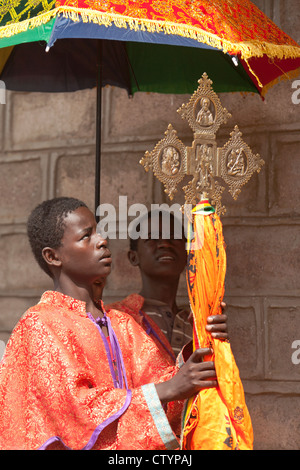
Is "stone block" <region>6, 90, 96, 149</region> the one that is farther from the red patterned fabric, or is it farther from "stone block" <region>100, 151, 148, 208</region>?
the red patterned fabric

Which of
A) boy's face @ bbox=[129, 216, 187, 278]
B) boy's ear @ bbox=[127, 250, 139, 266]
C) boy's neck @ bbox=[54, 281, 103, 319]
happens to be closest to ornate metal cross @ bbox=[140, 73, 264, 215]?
boy's neck @ bbox=[54, 281, 103, 319]

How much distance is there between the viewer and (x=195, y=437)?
3160 millimetres

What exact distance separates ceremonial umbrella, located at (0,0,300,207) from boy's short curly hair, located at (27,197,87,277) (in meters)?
0.74

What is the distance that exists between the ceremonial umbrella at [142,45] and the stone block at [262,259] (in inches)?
34.5

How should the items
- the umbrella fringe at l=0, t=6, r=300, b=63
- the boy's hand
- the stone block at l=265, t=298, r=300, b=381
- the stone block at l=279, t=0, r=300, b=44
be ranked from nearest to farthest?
the boy's hand, the umbrella fringe at l=0, t=6, r=300, b=63, the stone block at l=265, t=298, r=300, b=381, the stone block at l=279, t=0, r=300, b=44

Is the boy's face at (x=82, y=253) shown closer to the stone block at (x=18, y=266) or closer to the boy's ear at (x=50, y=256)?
the boy's ear at (x=50, y=256)

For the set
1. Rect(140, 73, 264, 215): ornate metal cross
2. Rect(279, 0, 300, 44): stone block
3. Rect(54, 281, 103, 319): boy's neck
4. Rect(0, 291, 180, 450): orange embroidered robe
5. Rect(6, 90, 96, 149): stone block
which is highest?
Rect(279, 0, 300, 44): stone block

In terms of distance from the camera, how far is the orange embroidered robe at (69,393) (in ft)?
10.3

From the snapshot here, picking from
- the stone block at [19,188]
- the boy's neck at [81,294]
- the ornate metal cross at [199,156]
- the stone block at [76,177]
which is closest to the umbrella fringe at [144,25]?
the ornate metal cross at [199,156]

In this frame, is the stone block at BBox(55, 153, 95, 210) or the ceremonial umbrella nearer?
the ceremonial umbrella

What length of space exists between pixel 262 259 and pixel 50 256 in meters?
1.72

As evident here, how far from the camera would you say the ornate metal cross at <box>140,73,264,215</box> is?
11.2 ft

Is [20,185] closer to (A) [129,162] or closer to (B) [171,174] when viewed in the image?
(A) [129,162]

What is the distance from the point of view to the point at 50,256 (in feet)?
11.8
